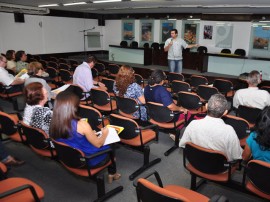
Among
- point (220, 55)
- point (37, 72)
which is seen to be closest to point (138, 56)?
point (220, 55)

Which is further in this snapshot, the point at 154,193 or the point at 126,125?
the point at 126,125

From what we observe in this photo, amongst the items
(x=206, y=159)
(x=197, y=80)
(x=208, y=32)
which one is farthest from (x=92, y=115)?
(x=208, y=32)

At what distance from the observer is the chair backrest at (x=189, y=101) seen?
390 centimetres

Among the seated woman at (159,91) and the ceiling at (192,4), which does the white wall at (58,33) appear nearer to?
the ceiling at (192,4)

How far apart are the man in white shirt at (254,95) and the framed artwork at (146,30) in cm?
939

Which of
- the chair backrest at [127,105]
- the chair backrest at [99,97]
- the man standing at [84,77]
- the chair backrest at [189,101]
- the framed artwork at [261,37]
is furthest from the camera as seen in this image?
the framed artwork at [261,37]

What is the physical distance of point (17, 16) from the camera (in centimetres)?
1007

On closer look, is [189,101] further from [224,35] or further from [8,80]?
[224,35]

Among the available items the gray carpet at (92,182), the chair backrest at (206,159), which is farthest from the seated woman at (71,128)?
Answer: the chair backrest at (206,159)

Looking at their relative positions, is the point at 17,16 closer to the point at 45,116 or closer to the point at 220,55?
the point at 220,55

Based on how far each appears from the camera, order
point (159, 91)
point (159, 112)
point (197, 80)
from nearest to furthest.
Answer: point (159, 112) → point (159, 91) → point (197, 80)

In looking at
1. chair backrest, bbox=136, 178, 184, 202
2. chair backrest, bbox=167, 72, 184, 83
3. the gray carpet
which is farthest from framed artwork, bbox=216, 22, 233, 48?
chair backrest, bbox=136, 178, 184, 202

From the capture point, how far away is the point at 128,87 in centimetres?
377

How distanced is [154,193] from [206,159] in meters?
0.87
